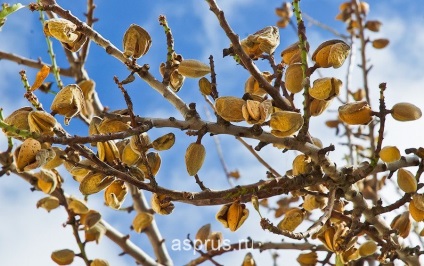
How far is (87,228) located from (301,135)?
1021mm

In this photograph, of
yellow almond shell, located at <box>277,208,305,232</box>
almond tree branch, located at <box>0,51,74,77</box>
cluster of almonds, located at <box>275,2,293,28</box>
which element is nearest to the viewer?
yellow almond shell, located at <box>277,208,305,232</box>

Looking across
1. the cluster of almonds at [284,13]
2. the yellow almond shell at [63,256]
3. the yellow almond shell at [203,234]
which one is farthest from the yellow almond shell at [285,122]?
the cluster of almonds at [284,13]

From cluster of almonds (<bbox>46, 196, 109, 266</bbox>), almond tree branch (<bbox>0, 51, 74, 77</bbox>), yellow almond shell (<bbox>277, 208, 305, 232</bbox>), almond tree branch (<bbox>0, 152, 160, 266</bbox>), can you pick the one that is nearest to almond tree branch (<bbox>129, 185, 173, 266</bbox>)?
almond tree branch (<bbox>0, 152, 160, 266</bbox>)

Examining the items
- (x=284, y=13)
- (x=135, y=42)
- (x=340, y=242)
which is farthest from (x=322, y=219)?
(x=284, y=13)

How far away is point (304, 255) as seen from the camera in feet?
6.83

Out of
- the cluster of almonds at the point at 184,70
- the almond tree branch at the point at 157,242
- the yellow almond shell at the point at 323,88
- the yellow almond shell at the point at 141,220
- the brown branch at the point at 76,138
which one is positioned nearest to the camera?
the brown branch at the point at 76,138

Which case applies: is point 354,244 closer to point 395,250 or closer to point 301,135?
point 395,250

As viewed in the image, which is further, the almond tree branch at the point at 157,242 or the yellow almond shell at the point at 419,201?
the almond tree branch at the point at 157,242

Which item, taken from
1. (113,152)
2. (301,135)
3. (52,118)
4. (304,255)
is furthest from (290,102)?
(304,255)

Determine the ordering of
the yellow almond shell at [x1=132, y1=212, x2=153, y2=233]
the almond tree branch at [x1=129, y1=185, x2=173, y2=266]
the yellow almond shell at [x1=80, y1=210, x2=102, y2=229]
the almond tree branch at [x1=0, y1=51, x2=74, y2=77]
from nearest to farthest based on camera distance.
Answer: the yellow almond shell at [x1=80, y1=210, x2=102, y2=229] < the yellow almond shell at [x1=132, y1=212, x2=153, y2=233] < the almond tree branch at [x1=129, y1=185, x2=173, y2=266] < the almond tree branch at [x1=0, y1=51, x2=74, y2=77]

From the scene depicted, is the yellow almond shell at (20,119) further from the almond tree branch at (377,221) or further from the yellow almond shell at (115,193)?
the almond tree branch at (377,221)

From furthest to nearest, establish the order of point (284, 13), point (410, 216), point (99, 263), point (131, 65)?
point (284, 13), point (99, 263), point (410, 216), point (131, 65)

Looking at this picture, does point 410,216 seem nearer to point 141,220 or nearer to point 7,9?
point 141,220

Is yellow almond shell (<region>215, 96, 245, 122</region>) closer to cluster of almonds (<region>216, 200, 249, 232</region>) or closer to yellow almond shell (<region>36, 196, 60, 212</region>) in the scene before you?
cluster of almonds (<region>216, 200, 249, 232</region>)
